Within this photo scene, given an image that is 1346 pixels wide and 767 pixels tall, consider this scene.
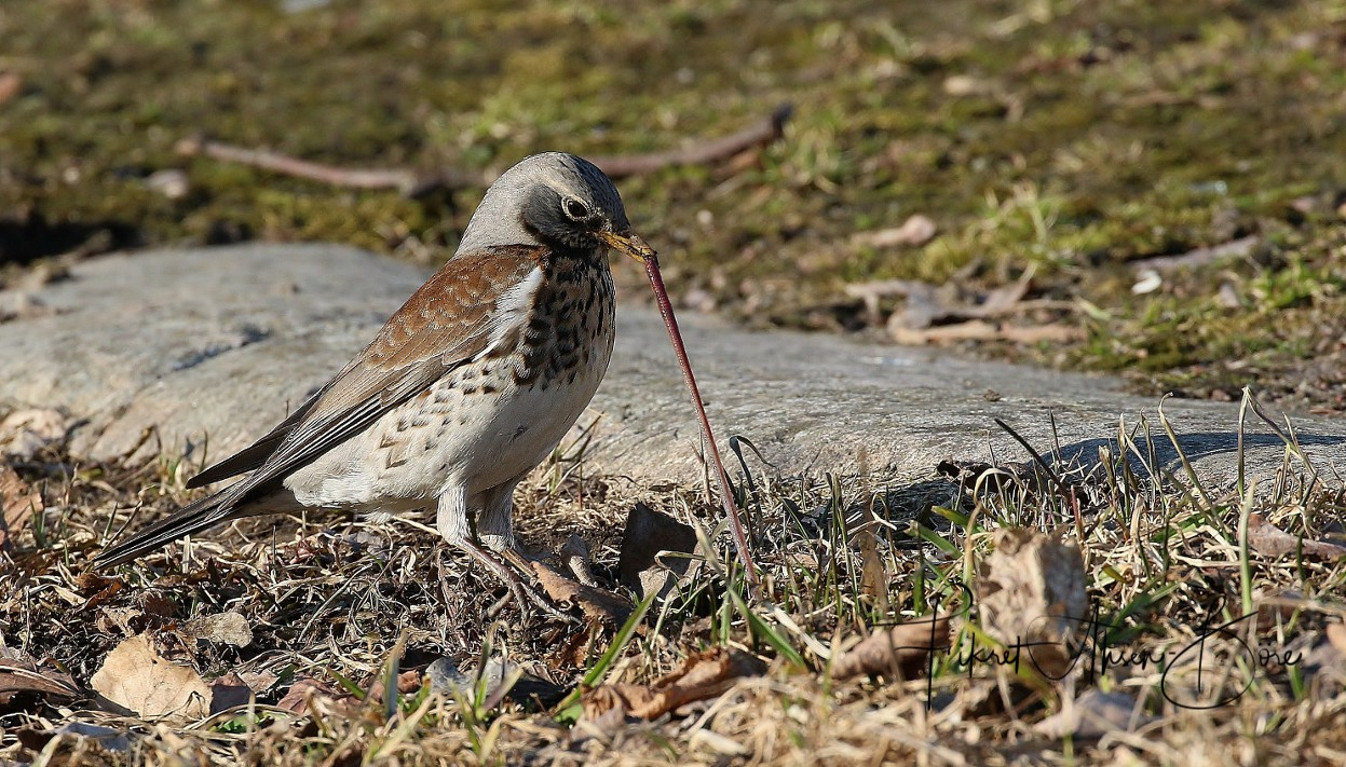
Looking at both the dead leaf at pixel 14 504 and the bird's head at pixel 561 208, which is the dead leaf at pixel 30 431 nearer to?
the dead leaf at pixel 14 504

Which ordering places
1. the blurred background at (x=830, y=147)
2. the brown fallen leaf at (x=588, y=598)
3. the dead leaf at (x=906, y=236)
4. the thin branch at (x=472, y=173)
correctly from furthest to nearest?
the thin branch at (x=472, y=173)
the dead leaf at (x=906, y=236)
the blurred background at (x=830, y=147)
the brown fallen leaf at (x=588, y=598)

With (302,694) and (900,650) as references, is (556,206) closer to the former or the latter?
(302,694)

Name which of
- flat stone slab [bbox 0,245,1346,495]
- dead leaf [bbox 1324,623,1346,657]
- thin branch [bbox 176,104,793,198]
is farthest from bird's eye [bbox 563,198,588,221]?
thin branch [bbox 176,104,793,198]

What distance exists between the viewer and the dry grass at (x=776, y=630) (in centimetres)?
247

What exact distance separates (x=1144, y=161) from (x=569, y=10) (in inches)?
202

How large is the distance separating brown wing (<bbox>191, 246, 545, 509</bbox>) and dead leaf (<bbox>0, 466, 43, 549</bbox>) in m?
0.53

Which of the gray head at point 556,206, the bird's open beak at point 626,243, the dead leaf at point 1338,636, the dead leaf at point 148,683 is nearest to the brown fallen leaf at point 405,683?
the dead leaf at point 148,683

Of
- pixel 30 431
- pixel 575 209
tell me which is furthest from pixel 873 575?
pixel 30 431

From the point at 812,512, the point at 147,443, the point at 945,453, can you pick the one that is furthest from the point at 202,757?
the point at 147,443

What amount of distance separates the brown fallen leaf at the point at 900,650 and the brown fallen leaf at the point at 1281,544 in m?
0.74

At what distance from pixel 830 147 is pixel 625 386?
329 centimetres

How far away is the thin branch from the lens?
26.2ft

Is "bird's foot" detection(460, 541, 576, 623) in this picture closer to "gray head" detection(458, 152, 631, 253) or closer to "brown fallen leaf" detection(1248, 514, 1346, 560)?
"gray head" detection(458, 152, 631, 253)

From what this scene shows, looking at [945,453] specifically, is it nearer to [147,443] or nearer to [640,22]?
[147,443]
